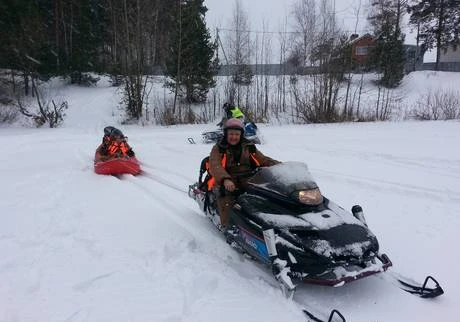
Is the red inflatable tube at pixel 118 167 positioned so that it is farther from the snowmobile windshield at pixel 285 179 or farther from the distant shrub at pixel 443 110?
the distant shrub at pixel 443 110

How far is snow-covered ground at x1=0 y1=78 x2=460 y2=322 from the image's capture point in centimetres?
329

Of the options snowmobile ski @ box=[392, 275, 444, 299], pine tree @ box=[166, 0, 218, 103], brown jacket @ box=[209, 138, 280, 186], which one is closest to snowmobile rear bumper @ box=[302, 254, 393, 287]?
snowmobile ski @ box=[392, 275, 444, 299]

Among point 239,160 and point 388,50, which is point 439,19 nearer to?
point 388,50

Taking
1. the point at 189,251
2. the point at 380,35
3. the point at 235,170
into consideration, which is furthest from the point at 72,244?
the point at 380,35

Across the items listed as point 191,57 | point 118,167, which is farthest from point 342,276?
point 191,57

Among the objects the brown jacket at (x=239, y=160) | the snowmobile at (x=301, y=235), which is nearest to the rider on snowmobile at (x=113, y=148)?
the brown jacket at (x=239, y=160)

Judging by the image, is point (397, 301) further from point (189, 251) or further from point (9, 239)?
point (9, 239)

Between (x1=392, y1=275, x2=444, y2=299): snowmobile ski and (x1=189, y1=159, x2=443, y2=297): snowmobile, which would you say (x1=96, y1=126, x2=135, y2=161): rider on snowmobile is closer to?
(x1=189, y1=159, x2=443, y2=297): snowmobile

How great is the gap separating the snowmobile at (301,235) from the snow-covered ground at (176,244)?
0.81 ft

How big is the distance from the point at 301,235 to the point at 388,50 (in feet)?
71.7

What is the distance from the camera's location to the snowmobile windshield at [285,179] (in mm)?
3729

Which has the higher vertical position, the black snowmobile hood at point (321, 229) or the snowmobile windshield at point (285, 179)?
the snowmobile windshield at point (285, 179)

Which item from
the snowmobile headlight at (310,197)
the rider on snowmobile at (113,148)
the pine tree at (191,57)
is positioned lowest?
the rider on snowmobile at (113,148)

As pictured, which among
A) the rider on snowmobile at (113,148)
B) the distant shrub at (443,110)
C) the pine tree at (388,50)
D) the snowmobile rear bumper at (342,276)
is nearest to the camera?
the snowmobile rear bumper at (342,276)
